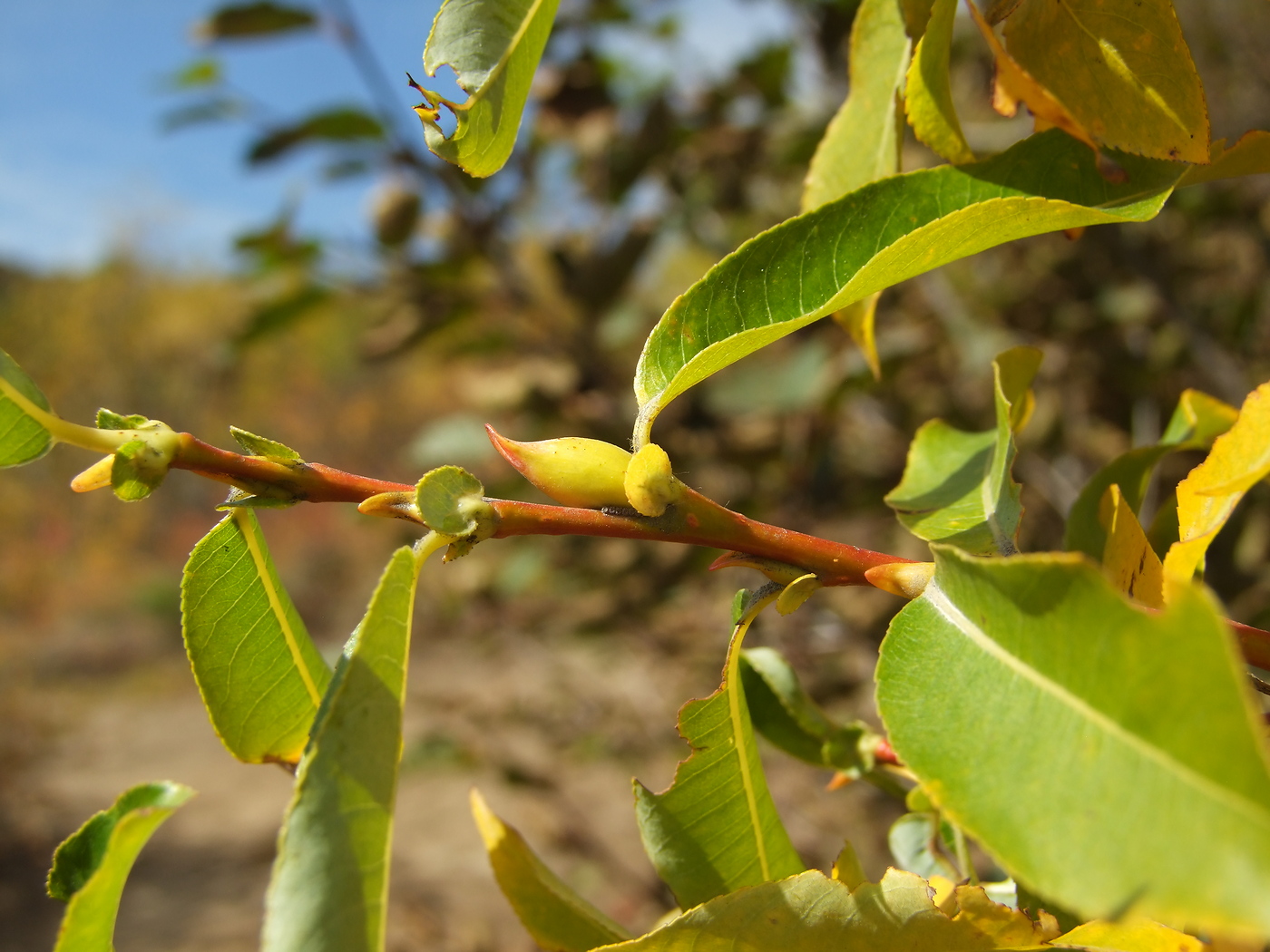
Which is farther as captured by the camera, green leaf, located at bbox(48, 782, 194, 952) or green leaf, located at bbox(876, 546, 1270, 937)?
green leaf, located at bbox(48, 782, 194, 952)

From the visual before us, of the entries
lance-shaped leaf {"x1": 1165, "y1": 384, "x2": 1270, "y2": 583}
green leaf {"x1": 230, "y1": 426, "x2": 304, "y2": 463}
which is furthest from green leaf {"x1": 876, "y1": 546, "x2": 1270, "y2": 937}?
green leaf {"x1": 230, "y1": 426, "x2": 304, "y2": 463}

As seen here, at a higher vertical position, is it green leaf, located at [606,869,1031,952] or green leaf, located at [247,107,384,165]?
green leaf, located at [606,869,1031,952]

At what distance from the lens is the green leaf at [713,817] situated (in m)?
0.63

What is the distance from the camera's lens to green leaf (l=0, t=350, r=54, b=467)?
1.77 ft

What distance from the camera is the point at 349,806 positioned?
0.47 metres

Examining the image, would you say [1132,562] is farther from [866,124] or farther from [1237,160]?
[866,124]

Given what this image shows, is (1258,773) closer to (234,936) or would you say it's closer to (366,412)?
(234,936)

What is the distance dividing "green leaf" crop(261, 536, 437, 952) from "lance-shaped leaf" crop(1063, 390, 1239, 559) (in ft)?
1.72

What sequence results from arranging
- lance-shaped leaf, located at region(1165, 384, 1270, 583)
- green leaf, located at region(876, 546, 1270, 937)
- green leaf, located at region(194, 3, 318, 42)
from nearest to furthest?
green leaf, located at region(876, 546, 1270, 937), lance-shaped leaf, located at region(1165, 384, 1270, 583), green leaf, located at region(194, 3, 318, 42)

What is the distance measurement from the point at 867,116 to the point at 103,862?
75 cm

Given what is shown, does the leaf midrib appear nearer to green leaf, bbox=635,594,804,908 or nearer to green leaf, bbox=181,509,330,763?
green leaf, bbox=635,594,804,908

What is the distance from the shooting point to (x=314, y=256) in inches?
99.3

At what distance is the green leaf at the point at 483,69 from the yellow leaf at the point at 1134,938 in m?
0.58

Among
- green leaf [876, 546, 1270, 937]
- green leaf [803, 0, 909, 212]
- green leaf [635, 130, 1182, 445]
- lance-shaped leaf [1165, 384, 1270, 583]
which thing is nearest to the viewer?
green leaf [876, 546, 1270, 937]
